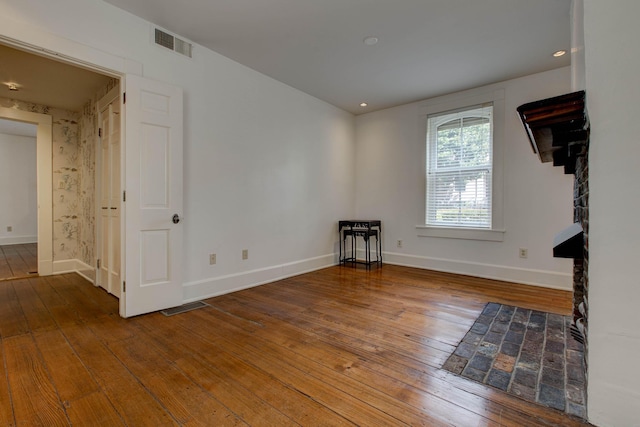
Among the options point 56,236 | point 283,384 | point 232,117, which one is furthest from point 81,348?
point 56,236

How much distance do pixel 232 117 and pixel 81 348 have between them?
2544 mm

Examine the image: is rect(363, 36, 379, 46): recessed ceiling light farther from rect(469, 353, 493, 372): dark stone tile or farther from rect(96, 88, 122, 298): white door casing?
rect(469, 353, 493, 372): dark stone tile

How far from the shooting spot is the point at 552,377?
5.35 feet

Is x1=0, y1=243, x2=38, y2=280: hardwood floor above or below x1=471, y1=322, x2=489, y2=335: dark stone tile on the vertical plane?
above

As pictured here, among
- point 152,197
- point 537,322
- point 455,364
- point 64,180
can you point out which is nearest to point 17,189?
point 64,180

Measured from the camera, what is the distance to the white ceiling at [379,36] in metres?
2.41

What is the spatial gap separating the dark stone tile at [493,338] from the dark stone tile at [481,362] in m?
0.27

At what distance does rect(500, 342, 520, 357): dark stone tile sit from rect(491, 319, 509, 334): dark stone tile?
0.20m

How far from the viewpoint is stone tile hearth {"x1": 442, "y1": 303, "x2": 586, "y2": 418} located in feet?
4.93

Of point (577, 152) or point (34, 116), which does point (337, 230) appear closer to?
point (577, 152)

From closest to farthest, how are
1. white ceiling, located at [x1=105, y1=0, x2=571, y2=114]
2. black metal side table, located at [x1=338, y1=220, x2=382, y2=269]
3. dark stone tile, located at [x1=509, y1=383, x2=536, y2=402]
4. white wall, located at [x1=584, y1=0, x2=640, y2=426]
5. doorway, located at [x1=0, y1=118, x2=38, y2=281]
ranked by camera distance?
white wall, located at [x1=584, y1=0, x2=640, y2=426], dark stone tile, located at [x1=509, y1=383, x2=536, y2=402], white ceiling, located at [x1=105, y1=0, x2=571, y2=114], black metal side table, located at [x1=338, y1=220, x2=382, y2=269], doorway, located at [x1=0, y1=118, x2=38, y2=281]

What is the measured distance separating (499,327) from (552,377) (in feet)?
2.31

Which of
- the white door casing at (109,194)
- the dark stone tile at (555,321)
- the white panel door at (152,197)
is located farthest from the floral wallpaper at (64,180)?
the dark stone tile at (555,321)

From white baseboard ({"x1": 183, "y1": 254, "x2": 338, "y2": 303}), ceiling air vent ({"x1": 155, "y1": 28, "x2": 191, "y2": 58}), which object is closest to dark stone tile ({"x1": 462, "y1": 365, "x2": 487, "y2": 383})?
white baseboard ({"x1": 183, "y1": 254, "x2": 338, "y2": 303})
